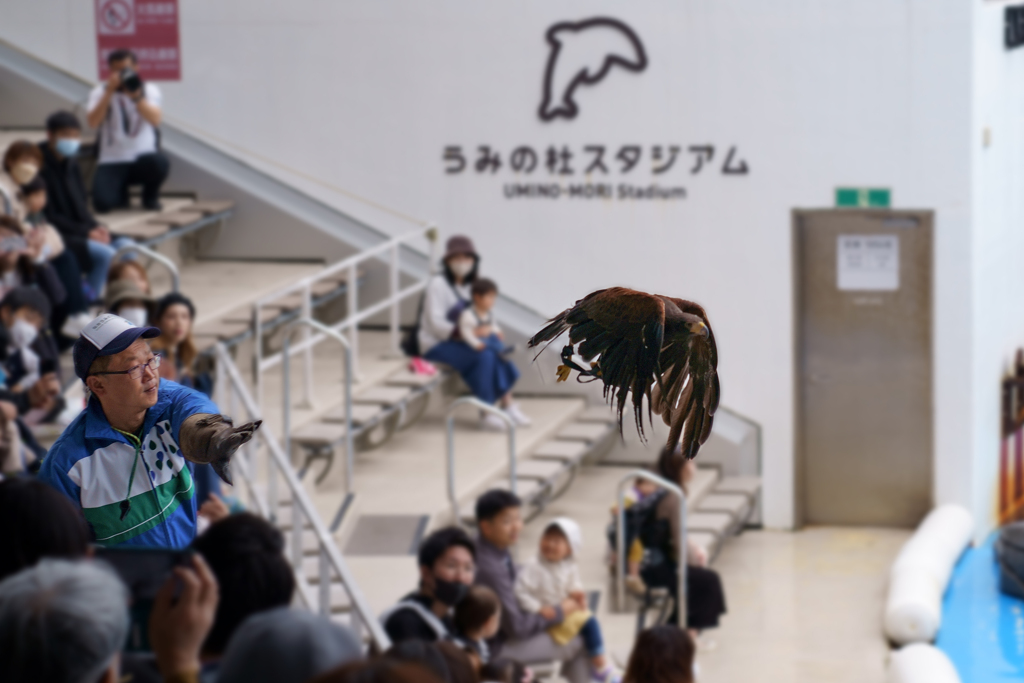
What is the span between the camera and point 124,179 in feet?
30.2

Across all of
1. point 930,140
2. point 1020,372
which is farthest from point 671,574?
point 1020,372

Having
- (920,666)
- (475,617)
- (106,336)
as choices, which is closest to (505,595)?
(475,617)

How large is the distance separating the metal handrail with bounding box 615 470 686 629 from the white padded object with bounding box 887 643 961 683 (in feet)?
3.34

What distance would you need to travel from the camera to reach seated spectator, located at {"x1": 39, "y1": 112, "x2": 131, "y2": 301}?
7461 millimetres

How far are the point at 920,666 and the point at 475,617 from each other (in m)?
2.51

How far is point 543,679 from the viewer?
6.08 m

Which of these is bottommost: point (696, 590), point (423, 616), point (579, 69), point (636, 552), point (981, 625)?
point (981, 625)

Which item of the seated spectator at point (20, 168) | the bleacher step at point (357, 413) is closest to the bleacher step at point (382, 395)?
the bleacher step at point (357, 413)

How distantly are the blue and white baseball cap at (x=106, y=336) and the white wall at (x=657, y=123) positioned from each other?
801 centimetres

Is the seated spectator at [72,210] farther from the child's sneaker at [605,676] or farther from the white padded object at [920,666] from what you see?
the white padded object at [920,666]

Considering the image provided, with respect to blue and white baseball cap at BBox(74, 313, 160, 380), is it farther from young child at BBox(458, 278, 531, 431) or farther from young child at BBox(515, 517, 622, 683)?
young child at BBox(458, 278, 531, 431)

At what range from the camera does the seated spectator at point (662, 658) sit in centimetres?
507

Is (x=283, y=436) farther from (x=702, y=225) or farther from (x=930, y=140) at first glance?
(x=930, y=140)

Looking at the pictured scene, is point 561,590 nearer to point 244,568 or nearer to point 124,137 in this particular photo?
point 244,568
